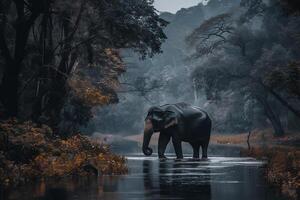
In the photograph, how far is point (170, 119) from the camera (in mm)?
39781

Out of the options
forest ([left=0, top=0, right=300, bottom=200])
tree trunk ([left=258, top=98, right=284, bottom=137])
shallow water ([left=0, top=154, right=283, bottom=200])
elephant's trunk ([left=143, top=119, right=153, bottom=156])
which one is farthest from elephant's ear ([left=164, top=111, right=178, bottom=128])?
tree trunk ([left=258, top=98, right=284, bottom=137])

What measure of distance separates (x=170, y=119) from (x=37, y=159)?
61.8 feet

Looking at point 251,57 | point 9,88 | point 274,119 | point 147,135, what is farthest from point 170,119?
point 274,119

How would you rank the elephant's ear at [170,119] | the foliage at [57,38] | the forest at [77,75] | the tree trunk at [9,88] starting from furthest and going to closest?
the elephant's ear at [170,119], the foliage at [57,38], the tree trunk at [9,88], the forest at [77,75]

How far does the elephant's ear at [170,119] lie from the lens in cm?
3969

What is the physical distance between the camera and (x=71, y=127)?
4262 cm

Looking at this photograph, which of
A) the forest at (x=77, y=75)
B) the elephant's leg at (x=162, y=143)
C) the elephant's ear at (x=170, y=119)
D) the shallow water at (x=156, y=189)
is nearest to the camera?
the shallow water at (x=156, y=189)

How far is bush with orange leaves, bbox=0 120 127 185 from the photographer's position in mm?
20438

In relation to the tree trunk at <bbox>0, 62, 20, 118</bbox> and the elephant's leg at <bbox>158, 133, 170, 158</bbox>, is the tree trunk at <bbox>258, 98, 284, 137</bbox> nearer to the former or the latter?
the elephant's leg at <bbox>158, 133, 170, 158</bbox>

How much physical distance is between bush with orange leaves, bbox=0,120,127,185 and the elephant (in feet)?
47.6

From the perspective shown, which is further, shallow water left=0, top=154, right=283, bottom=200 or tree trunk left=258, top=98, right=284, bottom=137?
tree trunk left=258, top=98, right=284, bottom=137

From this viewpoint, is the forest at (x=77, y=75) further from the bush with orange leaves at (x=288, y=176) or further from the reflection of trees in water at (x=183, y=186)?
the reflection of trees in water at (x=183, y=186)

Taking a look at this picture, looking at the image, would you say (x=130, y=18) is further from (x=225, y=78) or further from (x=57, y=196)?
(x=225, y=78)

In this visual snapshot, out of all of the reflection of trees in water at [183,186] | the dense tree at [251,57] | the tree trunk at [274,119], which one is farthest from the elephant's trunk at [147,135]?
the tree trunk at [274,119]
